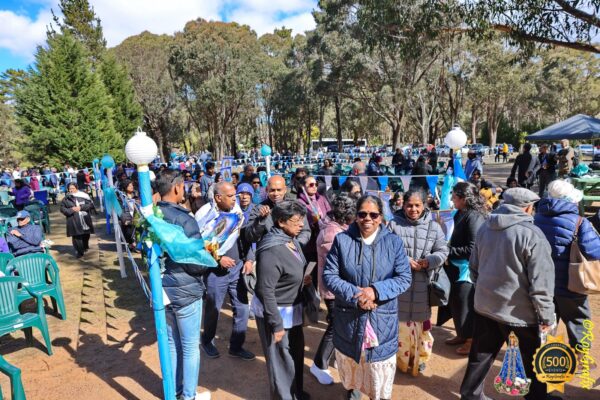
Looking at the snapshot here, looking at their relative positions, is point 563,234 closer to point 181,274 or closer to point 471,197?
point 471,197

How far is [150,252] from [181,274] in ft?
1.04

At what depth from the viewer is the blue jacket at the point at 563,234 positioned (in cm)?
303

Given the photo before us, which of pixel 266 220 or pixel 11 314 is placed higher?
pixel 266 220

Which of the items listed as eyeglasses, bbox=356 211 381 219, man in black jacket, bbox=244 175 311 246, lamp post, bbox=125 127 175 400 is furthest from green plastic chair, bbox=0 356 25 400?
eyeglasses, bbox=356 211 381 219

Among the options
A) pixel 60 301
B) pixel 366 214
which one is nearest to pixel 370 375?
pixel 366 214

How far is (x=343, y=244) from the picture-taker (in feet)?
8.53

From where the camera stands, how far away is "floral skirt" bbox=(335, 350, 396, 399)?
8.58 feet

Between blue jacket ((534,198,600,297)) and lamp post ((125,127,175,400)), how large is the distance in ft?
10.0

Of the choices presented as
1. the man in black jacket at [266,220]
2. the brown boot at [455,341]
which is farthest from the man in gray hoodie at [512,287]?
Result: the man in black jacket at [266,220]

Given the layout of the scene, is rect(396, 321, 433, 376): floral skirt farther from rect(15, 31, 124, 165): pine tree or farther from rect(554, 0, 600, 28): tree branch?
rect(15, 31, 124, 165): pine tree

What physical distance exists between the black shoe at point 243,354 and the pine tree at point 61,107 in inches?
910

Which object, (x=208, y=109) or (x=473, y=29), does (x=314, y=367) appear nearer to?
(x=473, y=29)

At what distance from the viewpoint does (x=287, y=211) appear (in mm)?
2793

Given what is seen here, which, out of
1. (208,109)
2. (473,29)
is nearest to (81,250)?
(473,29)
